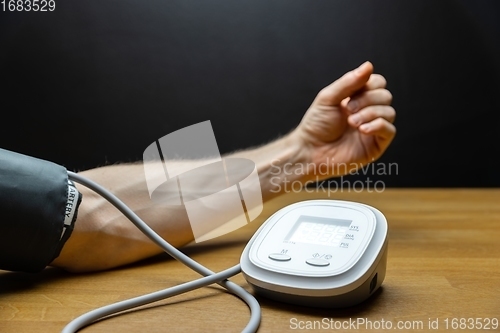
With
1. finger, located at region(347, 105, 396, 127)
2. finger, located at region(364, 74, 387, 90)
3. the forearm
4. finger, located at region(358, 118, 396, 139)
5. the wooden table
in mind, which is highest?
finger, located at region(364, 74, 387, 90)

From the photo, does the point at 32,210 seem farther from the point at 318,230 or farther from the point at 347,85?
the point at 347,85

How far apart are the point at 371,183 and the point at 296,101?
0.27m

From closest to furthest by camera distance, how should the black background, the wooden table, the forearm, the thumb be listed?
the wooden table < the forearm < the thumb < the black background

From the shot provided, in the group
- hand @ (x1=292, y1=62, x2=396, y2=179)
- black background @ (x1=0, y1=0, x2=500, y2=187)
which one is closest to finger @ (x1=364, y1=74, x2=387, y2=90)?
hand @ (x1=292, y1=62, x2=396, y2=179)

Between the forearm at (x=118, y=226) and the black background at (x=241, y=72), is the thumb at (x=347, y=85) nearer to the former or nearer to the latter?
the forearm at (x=118, y=226)

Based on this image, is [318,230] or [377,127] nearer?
[318,230]

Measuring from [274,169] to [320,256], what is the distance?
1.05 ft

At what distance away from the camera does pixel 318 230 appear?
1.53 ft

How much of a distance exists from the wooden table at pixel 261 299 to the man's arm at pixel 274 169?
0.08 ft

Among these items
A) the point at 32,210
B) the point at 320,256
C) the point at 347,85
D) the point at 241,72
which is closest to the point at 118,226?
the point at 32,210

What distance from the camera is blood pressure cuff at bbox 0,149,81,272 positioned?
43cm

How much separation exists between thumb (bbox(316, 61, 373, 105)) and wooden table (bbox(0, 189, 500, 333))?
22cm

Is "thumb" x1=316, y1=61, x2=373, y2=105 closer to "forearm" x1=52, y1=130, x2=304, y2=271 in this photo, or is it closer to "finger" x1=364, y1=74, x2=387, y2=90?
"finger" x1=364, y1=74, x2=387, y2=90

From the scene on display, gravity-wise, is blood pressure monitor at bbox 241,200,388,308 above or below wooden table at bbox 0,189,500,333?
above
